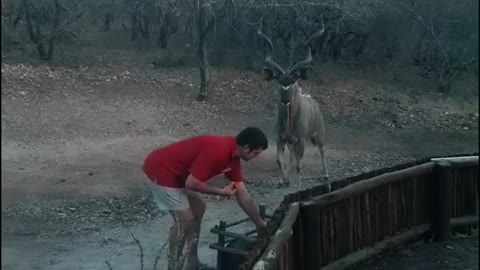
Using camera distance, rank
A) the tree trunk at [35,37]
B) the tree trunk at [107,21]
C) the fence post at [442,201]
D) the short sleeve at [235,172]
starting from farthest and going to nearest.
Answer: the tree trunk at [107,21] → the tree trunk at [35,37] → the fence post at [442,201] → the short sleeve at [235,172]

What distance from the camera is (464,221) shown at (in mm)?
5727

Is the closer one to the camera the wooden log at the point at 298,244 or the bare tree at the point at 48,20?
the wooden log at the point at 298,244

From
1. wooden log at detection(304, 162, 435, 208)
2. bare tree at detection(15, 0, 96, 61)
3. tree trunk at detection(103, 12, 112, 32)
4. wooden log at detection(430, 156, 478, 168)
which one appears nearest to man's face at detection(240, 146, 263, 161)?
wooden log at detection(304, 162, 435, 208)

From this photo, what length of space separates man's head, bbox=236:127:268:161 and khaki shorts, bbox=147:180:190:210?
0.56 m

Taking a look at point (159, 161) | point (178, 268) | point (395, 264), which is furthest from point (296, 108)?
point (178, 268)

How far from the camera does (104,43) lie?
13.5 metres

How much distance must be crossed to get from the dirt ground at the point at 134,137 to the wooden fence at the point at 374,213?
0.52 meters

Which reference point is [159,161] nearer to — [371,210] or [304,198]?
[304,198]

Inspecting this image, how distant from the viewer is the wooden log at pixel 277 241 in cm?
359

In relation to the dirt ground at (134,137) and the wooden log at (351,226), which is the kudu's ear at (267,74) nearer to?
the dirt ground at (134,137)

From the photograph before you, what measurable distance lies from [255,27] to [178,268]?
365 inches

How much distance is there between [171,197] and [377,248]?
1.44 m

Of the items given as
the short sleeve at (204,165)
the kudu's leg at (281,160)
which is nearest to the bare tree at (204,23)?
the kudu's leg at (281,160)

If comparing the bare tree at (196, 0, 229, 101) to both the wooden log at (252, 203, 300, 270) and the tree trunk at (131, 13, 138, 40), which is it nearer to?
the tree trunk at (131, 13, 138, 40)
